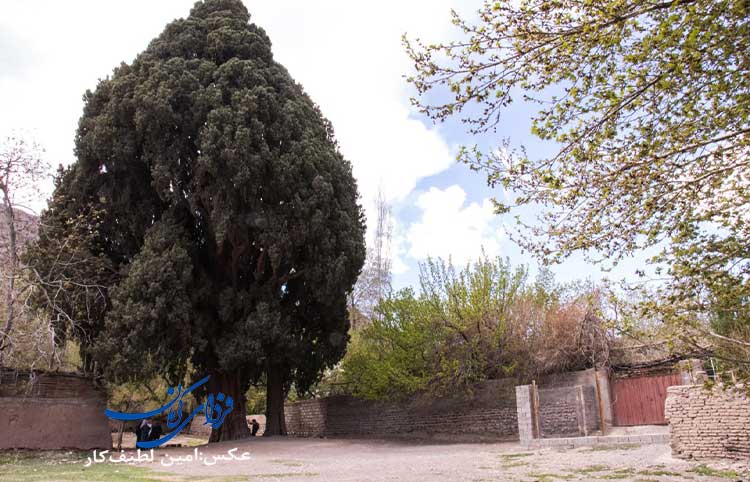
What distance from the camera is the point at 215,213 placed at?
16359 millimetres

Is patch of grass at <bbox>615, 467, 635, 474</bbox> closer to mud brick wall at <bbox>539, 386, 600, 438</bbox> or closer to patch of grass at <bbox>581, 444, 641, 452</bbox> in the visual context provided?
patch of grass at <bbox>581, 444, 641, 452</bbox>

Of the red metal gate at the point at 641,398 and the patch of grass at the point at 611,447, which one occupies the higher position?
the red metal gate at the point at 641,398

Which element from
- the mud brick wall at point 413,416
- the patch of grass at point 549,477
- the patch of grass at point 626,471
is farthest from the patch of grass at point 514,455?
the mud brick wall at point 413,416

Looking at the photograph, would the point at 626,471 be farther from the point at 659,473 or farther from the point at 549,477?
the point at 549,477

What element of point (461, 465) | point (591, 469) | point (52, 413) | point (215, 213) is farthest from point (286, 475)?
point (215, 213)

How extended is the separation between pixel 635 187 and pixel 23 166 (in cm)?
1382

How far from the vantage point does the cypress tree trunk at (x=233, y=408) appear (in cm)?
1822

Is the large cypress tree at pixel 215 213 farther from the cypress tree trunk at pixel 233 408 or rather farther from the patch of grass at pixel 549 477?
the patch of grass at pixel 549 477

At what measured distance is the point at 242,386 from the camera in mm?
19047

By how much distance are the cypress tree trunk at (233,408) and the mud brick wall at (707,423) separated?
12794 millimetres

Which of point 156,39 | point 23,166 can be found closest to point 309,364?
point 23,166

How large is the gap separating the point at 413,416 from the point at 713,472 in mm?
11861

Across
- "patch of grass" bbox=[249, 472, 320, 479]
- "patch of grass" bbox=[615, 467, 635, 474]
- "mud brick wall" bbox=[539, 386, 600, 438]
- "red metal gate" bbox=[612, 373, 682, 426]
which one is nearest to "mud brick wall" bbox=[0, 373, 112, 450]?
"patch of grass" bbox=[249, 472, 320, 479]

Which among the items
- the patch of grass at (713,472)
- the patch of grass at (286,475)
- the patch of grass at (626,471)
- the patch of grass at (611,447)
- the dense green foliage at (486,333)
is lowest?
the patch of grass at (611,447)
